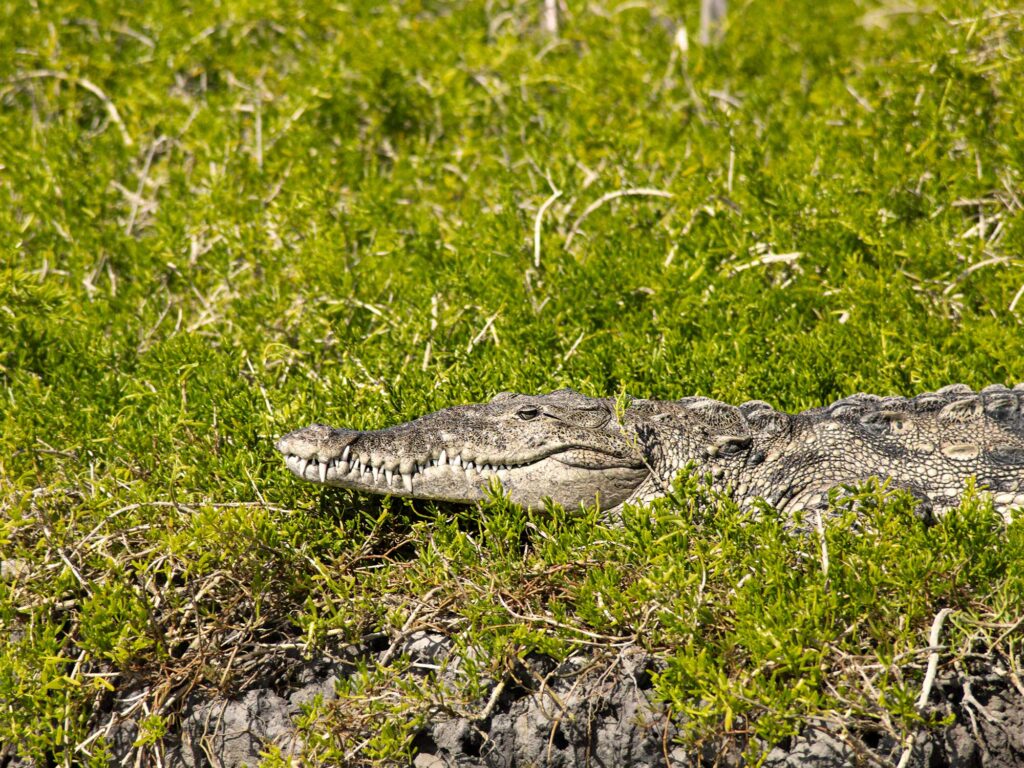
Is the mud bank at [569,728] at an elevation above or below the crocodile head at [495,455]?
below

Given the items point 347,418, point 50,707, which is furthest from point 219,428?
point 50,707

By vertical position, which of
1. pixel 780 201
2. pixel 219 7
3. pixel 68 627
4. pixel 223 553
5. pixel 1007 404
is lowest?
pixel 68 627

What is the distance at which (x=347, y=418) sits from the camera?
466cm

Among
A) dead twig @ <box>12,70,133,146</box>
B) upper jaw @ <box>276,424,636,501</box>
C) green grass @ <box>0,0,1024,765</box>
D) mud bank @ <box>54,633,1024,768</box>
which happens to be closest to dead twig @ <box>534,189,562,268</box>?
green grass @ <box>0,0,1024,765</box>

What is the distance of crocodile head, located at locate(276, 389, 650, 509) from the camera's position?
4.14 m

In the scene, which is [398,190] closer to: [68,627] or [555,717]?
[68,627]

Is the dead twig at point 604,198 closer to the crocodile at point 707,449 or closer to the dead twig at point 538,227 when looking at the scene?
the dead twig at point 538,227

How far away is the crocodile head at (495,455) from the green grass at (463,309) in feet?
0.47

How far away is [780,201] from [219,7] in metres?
4.60

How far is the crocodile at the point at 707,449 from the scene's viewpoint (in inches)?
168

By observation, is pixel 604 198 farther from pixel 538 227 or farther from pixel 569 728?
pixel 569 728

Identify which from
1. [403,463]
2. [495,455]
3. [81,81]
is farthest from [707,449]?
[81,81]

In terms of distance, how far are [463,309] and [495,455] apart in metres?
1.22

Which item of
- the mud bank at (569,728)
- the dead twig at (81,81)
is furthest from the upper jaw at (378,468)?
the dead twig at (81,81)
